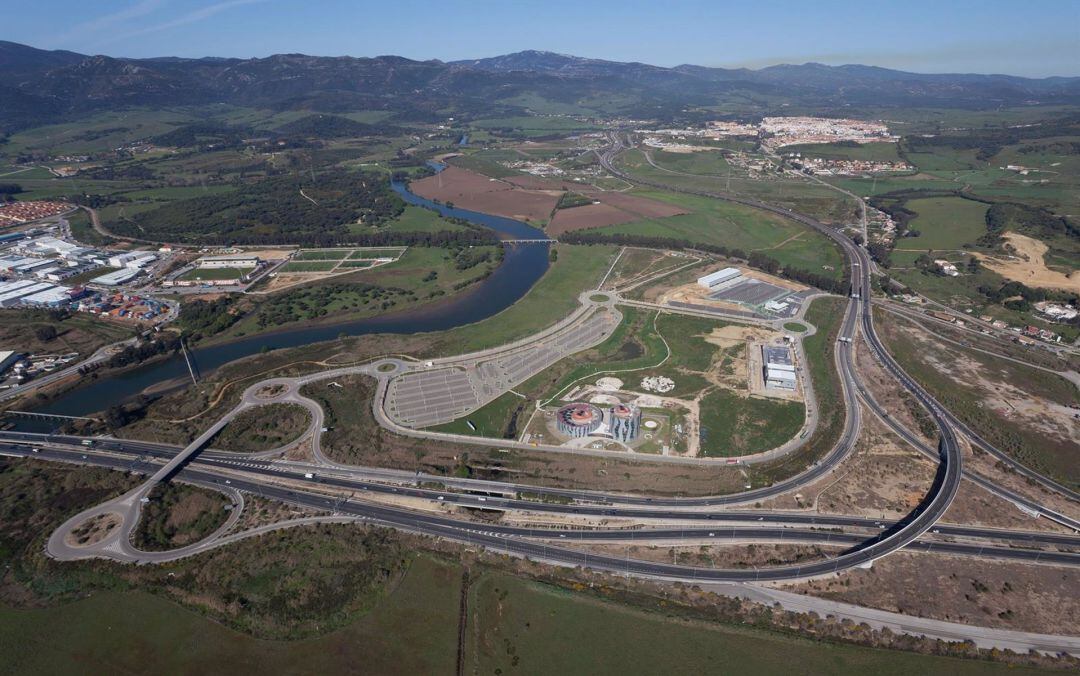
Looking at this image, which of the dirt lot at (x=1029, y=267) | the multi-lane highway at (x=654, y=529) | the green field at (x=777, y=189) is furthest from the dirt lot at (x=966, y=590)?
the green field at (x=777, y=189)

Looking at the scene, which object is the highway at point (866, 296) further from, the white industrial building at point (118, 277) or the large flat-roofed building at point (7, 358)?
the white industrial building at point (118, 277)

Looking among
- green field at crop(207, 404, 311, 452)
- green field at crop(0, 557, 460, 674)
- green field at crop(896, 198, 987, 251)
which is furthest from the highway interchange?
green field at crop(896, 198, 987, 251)

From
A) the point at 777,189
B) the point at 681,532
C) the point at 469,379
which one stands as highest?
the point at 777,189

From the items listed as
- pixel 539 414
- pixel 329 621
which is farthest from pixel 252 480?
pixel 539 414

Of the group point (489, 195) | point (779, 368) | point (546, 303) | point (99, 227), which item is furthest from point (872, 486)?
point (99, 227)

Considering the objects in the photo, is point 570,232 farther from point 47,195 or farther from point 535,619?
point 47,195

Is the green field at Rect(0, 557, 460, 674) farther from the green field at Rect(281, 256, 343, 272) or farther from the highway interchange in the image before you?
the green field at Rect(281, 256, 343, 272)

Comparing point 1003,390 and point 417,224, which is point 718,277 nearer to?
point 1003,390
